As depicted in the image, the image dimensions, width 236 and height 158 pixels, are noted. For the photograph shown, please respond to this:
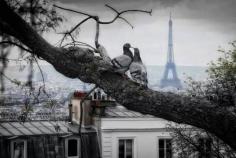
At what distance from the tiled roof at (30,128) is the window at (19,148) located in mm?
463

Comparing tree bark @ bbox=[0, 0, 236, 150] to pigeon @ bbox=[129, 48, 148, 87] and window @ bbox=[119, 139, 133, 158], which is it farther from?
window @ bbox=[119, 139, 133, 158]

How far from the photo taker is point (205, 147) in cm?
1828

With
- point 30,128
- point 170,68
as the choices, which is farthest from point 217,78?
point 170,68

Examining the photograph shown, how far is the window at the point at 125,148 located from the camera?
814 inches

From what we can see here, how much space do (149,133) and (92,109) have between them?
296 cm

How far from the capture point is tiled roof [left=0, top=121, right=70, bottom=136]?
19844 millimetres

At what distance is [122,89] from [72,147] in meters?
16.0

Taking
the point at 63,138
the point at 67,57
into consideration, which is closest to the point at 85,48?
the point at 67,57

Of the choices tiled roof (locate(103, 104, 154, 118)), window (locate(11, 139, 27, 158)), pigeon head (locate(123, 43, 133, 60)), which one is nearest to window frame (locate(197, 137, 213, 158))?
tiled roof (locate(103, 104, 154, 118))

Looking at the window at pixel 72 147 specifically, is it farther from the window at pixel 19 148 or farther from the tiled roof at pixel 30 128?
the window at pixel 19 148

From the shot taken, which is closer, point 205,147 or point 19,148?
point 205,147

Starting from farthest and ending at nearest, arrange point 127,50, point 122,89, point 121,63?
1. point 127,50
2. point 121,63
3. point 122,89

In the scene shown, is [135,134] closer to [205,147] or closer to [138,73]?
[205,147]

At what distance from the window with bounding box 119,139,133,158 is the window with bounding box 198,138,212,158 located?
390cm
